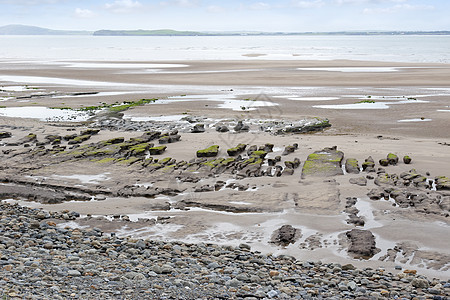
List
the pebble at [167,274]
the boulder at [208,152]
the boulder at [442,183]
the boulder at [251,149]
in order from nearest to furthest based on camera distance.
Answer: the pebble at [167,274]
the boulder at [442,183]
the boulder at [208,152]
the boulder at [251,149]

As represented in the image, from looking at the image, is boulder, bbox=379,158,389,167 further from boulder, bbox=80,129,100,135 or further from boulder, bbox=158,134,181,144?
boulder, bbox=80,129,100,135

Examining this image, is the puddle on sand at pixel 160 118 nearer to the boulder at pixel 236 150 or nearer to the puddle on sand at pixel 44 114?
the puddle on sand at pixel 44 114

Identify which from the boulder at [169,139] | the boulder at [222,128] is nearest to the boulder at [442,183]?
the boulder at [169,139]

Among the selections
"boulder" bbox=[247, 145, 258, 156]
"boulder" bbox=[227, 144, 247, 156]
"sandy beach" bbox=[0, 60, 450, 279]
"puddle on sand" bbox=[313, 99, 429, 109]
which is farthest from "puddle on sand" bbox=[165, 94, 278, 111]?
"boulder" bbox=[227, 144, 247, 156]

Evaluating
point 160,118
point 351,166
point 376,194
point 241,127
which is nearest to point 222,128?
point 241,127

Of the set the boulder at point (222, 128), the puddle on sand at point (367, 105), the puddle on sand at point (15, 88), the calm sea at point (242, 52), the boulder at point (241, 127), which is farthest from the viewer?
the calm sea at point (242, 52)

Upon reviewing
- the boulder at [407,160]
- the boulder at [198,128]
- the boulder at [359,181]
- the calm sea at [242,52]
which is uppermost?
the calm sea at [242,52]
